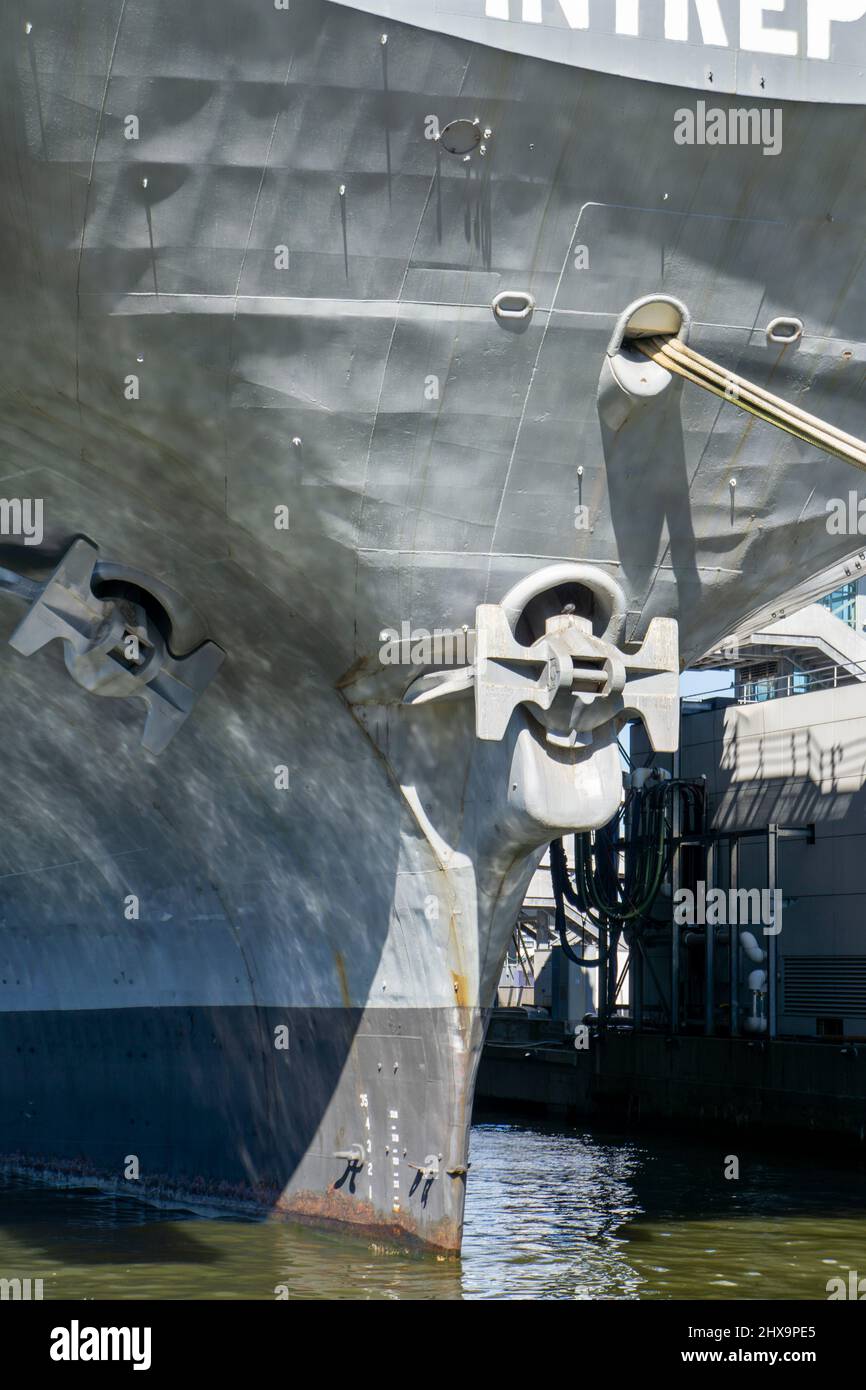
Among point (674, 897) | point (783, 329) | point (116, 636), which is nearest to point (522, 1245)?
point (116, 636)

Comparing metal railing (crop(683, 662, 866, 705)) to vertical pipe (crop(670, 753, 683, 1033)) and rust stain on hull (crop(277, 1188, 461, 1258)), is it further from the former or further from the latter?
rust stain on hull (crop(277, 1188, 461, 1258))

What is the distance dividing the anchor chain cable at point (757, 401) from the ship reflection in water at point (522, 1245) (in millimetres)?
5363

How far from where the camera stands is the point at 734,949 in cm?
2353

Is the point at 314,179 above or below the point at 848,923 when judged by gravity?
above

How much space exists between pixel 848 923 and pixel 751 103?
16.0m

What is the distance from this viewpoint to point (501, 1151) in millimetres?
20141

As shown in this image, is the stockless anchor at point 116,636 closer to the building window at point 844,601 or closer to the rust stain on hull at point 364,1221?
the rust stain on hull at point 364,1221

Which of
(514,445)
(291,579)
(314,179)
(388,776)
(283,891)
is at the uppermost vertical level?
(314,179)

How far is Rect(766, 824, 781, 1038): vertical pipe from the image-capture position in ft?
72.0

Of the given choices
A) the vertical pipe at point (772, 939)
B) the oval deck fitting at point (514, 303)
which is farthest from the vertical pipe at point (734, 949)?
the oval deck fitting at point (514, 303)

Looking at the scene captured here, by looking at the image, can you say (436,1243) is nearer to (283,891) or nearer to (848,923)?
(283,891)

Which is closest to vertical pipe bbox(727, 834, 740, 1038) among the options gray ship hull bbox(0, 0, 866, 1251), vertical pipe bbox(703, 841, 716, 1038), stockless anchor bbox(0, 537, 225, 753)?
vertical pipe bbox(703, 841, 716, 1038)

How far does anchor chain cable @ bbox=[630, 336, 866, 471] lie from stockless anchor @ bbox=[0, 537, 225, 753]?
12.3 feet
